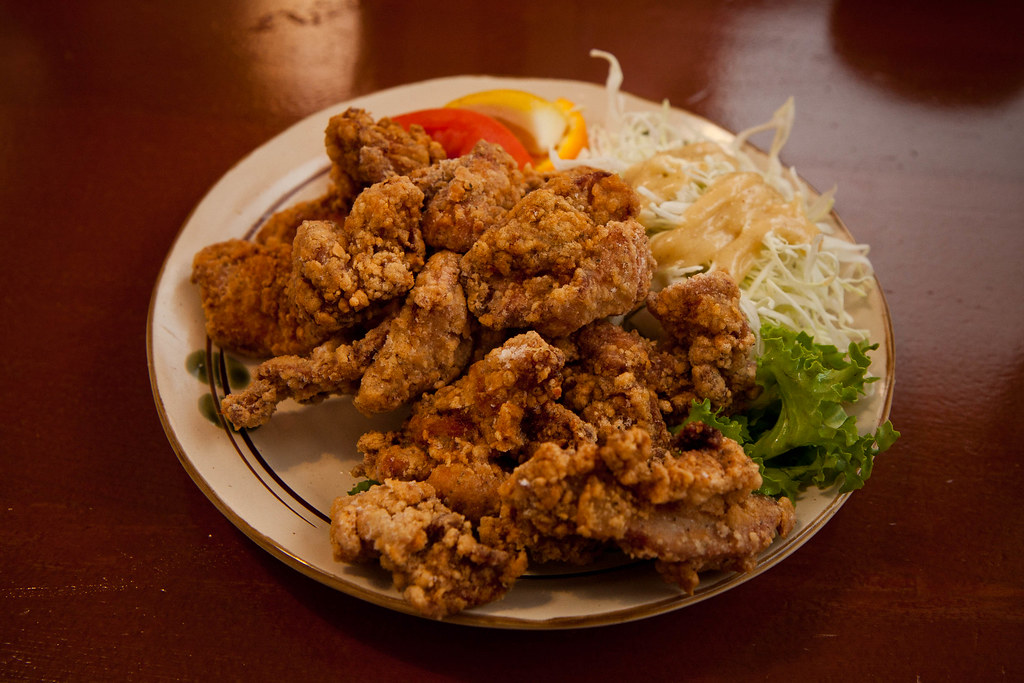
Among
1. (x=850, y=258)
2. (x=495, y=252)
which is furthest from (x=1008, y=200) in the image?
(x=495, y=252)

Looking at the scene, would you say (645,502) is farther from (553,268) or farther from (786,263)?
(786,263)

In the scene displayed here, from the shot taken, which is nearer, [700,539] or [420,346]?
[700,539]

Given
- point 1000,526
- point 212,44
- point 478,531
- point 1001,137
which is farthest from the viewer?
point 212,44

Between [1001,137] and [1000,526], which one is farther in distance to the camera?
[1001,137]

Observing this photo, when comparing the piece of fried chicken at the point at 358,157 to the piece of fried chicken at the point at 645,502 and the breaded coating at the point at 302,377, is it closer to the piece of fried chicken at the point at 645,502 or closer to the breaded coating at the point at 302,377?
the breaded coating at the point at 302,377

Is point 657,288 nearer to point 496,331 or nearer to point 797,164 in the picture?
point 496,331

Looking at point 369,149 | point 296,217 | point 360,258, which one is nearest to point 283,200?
point 296,217
